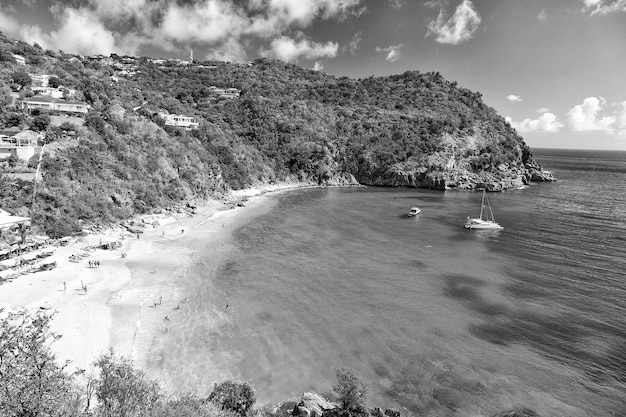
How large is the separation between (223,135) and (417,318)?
85.9 metres

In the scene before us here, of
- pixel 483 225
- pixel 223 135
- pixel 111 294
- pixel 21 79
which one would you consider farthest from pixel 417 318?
pixel 223 135

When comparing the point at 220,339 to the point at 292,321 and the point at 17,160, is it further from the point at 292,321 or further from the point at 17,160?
the point at 17,160

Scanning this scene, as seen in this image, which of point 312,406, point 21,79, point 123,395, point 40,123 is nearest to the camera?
point 123,395

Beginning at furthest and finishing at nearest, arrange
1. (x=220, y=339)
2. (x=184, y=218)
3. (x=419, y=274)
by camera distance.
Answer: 1. (x=184, y=218)
2. (x=419, y=274)
3. (x=220, y=339)

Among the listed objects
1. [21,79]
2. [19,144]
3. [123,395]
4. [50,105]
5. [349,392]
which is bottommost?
[349,392]

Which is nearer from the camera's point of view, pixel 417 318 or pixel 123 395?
pixel 123 395

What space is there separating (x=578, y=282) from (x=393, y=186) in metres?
80.9

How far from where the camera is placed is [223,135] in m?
→ 102

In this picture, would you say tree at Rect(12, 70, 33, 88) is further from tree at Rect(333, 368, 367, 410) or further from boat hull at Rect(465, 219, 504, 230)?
boat hull at Rect(465, 219, 504, 230)

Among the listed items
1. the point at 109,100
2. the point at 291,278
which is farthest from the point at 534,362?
the point at 109,100

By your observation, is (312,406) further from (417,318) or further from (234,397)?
(417,318)

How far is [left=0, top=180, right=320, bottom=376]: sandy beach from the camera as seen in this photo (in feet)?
82.9

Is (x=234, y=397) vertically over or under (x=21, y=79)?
under

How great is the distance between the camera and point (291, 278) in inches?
1547
